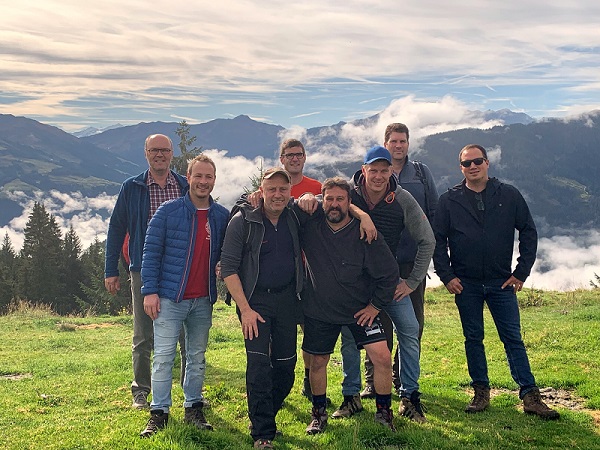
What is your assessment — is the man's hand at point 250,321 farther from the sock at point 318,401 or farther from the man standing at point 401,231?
the man standing at point 401,231

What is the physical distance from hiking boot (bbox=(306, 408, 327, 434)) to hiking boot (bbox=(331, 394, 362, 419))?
393mm

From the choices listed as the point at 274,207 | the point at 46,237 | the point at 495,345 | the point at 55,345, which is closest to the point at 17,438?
the point at 274,207

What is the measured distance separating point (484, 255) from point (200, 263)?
12.7 ft

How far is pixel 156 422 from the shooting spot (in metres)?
6.33

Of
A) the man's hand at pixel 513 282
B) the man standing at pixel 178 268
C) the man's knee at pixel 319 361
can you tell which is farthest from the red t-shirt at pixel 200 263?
the man's hand at pixel 513 282

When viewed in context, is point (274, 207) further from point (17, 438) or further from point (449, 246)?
point (17, 438)

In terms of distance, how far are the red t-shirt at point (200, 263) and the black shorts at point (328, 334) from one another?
140 cm

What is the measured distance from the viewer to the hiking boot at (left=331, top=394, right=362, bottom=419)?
23.1 ft

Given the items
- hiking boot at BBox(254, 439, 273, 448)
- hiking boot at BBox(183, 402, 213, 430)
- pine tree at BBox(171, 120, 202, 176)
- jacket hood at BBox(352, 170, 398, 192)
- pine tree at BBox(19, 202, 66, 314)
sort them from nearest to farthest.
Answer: hiking boot at BBox(254, 439, 273, 448)
hiking boot at BBox(183, 402, 213, 430)
jacket hood at BBox(352, 170, 398, 192)
pine tree at BBox(171, 120, 202, 176)
pine tree at BBox(19, 202, 66, 314)

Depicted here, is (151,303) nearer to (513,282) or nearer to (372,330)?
(372,330)

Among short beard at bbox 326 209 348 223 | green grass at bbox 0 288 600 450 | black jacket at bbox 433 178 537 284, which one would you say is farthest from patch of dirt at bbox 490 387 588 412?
short beard at bbox 326 209 348 223

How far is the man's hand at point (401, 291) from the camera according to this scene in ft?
22.1

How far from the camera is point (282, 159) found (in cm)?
780

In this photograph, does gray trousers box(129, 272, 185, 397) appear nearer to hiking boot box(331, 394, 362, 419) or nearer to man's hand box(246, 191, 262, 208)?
man's hand box(246, 191, 262, 208)
